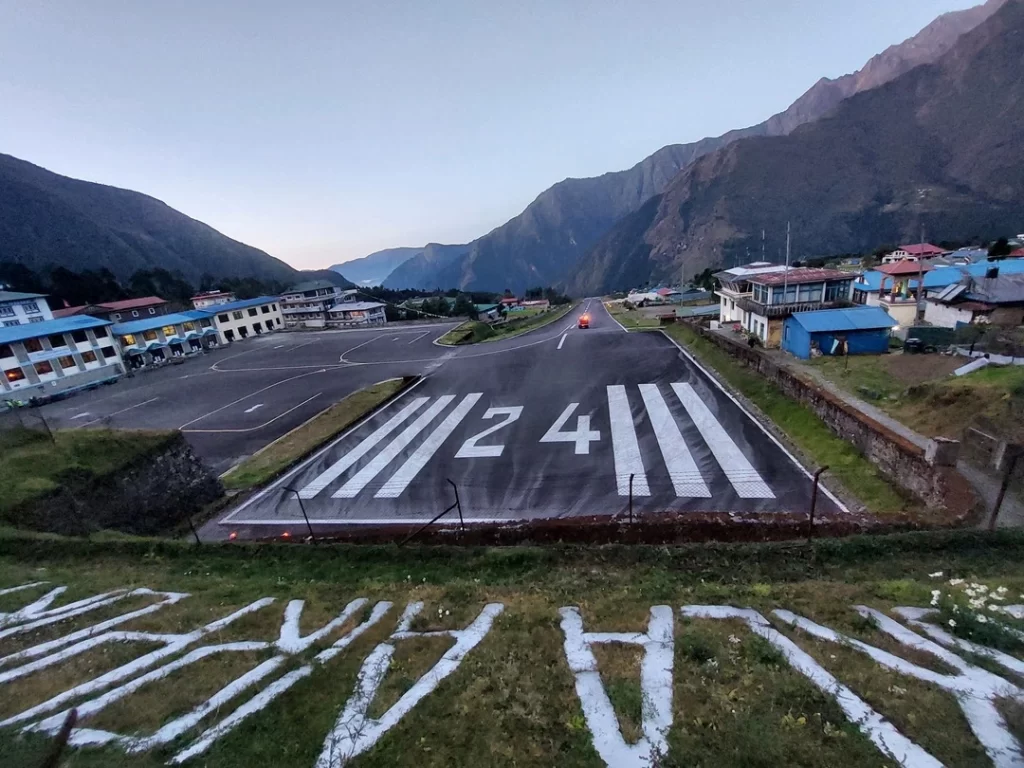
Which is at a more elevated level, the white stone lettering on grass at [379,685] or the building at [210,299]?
the building at [210,299]

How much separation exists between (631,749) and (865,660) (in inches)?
168

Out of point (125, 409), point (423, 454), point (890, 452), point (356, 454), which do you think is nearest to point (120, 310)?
point (125, 409)

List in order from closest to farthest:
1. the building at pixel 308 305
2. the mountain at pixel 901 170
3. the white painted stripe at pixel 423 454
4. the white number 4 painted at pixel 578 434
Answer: the white painted stripe at pixel 423 454 → the white number 4 painted at pixel 578 434 → the building at pixel 308 305 → the mountain at pixel 901 170

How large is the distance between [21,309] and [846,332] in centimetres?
9100

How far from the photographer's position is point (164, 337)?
2566 inches

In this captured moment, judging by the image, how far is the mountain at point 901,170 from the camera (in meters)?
146

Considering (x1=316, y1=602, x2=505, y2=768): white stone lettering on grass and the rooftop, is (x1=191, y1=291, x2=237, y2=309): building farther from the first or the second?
(x1=316, y1=602, x2=505, y2=768): white stone lettering on grass

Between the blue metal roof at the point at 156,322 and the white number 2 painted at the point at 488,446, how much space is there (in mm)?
61893

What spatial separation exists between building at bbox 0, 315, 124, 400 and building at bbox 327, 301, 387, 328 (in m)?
35.2

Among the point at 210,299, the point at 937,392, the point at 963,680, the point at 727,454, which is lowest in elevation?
the point at 727,454

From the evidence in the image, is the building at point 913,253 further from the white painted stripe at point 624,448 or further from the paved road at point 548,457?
the white painted stripe at point 624,448

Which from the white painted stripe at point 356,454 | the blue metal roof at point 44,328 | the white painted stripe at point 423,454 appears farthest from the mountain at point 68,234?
the white painted stripe at point 423,454

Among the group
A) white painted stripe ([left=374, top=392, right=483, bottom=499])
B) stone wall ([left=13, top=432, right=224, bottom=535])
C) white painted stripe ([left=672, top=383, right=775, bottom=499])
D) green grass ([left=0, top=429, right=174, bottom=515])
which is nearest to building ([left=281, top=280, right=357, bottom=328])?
white painted stripe ([left=374, top=392, right=483, bottom=499])

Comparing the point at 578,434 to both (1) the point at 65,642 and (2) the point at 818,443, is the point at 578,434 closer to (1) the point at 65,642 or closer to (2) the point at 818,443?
(2) the point at 818,443
